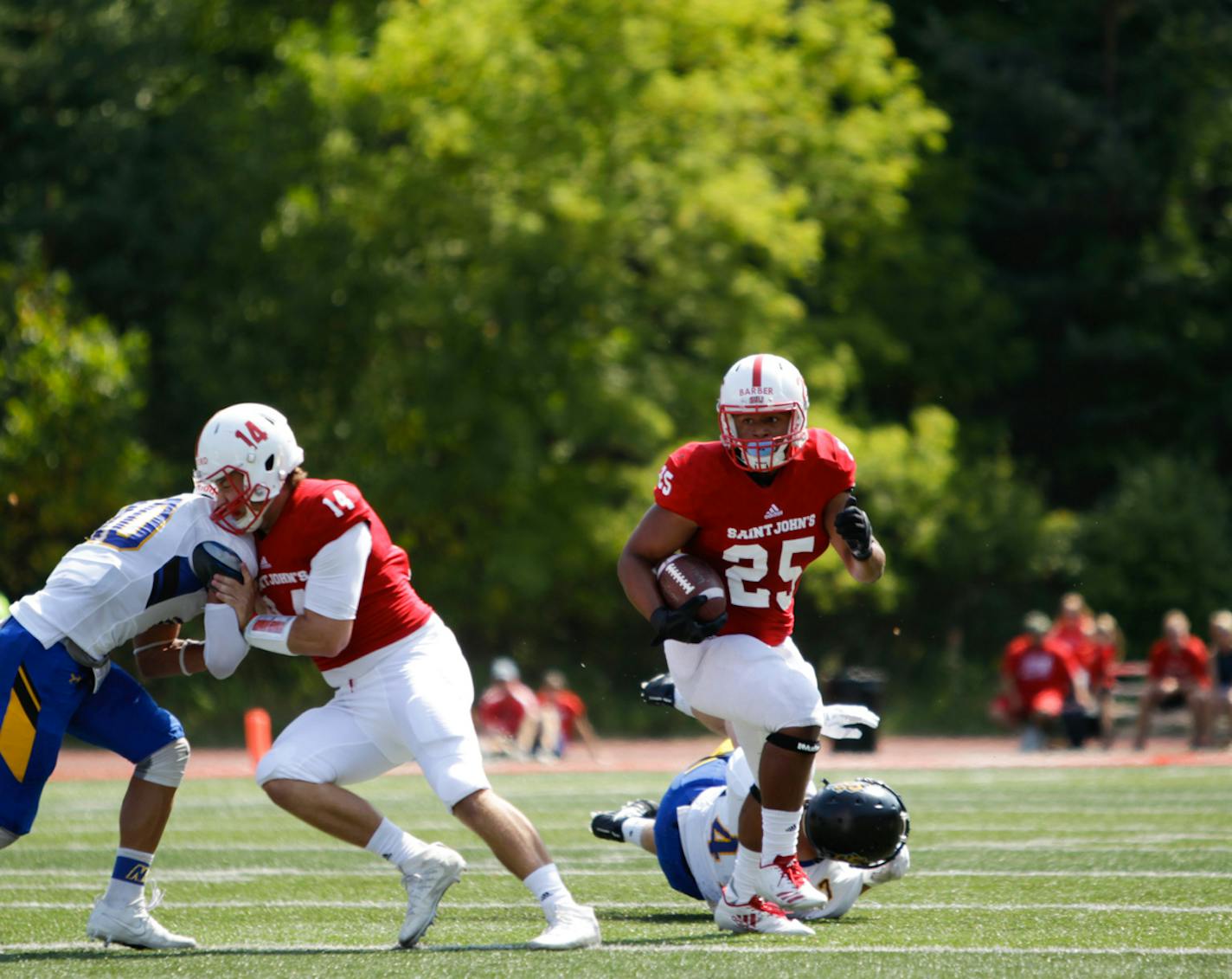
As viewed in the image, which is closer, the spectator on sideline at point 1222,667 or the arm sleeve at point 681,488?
the arm sleeve at point 681,488

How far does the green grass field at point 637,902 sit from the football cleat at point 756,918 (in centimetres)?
10

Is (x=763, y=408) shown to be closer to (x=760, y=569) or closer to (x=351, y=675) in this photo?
(x=760, y=569)

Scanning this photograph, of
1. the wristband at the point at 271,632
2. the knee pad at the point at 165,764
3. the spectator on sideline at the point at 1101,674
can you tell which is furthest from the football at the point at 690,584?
the spectator on sideline at the point at 1101,674

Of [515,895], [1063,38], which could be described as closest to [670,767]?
[515,895]

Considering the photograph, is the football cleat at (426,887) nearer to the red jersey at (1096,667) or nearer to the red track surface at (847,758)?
the red track surface at (847,758)

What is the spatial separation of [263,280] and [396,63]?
3.24 m

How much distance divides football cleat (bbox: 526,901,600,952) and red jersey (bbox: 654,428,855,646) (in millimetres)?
A: 1068

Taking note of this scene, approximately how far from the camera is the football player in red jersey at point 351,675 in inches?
221

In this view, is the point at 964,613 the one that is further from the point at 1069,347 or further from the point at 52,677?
the point at 52,677

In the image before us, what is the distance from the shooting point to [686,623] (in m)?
5.82

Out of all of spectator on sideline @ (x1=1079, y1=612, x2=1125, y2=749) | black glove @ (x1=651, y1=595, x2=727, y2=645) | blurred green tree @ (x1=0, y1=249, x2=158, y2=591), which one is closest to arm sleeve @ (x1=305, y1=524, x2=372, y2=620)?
black glove @ (x1=651, y1=595, x2=727, y2=645)

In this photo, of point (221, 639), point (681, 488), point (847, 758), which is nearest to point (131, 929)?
point (221, 639)

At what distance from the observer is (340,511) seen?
570 centimetres

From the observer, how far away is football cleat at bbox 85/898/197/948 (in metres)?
5.87
